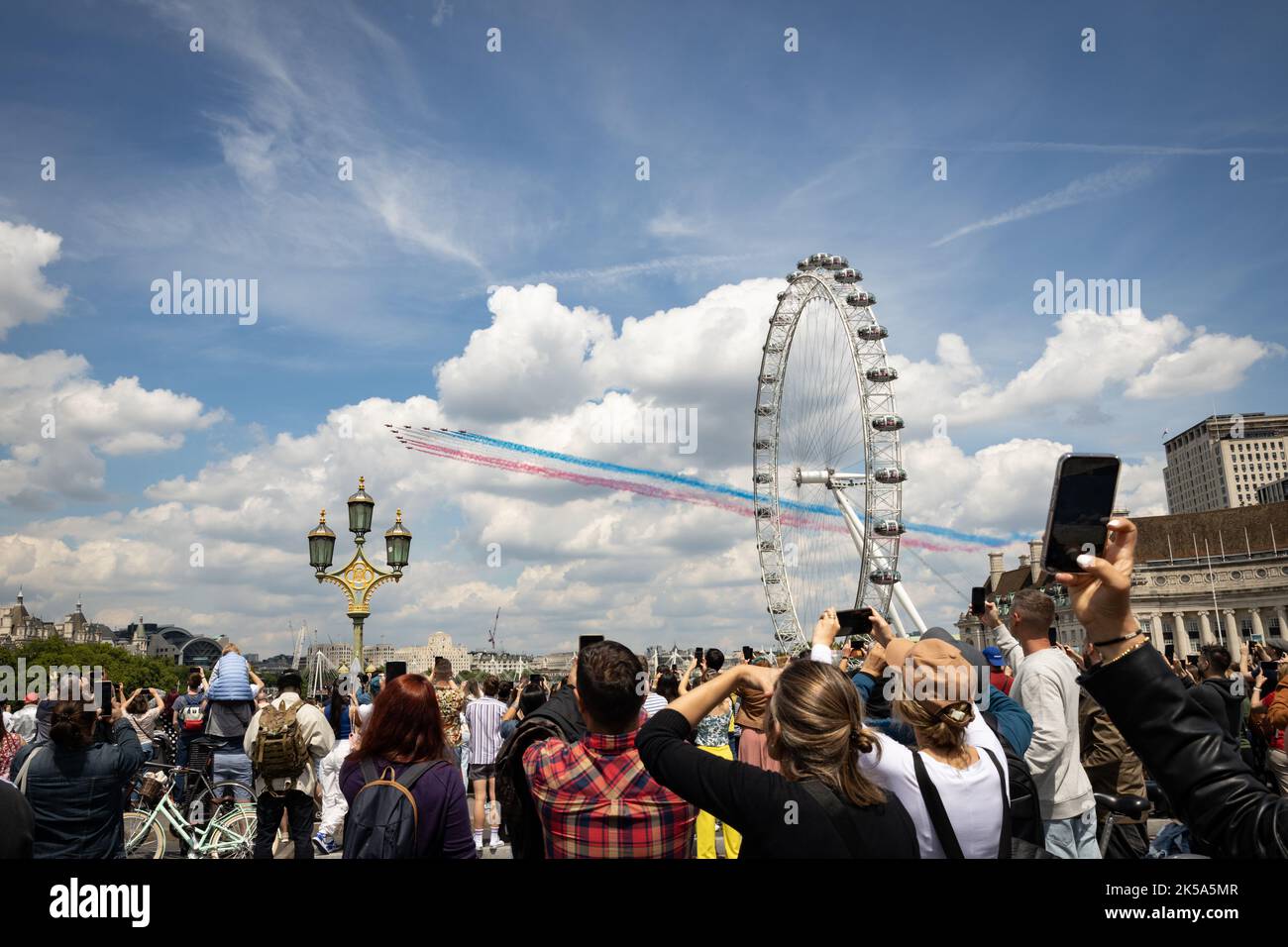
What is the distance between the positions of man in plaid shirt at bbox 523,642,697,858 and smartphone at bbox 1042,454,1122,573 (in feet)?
8.15

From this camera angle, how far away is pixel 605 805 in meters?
4.00

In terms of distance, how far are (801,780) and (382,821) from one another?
Result: 2.34m

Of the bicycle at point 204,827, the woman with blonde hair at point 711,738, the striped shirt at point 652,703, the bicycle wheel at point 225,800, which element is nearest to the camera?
the woman with blonde hair at point 711,738

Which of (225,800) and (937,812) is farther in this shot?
(225,800)

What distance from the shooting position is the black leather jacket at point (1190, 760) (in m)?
1.61

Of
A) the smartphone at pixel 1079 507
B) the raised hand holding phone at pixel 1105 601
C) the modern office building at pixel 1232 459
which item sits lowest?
the raised hand holding phone at pixel 1105 601

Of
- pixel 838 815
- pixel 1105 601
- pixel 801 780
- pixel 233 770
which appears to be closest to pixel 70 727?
pixel 233 770

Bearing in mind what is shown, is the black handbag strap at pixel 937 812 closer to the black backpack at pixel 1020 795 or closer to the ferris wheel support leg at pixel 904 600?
the black backpack at pixel 1020 795

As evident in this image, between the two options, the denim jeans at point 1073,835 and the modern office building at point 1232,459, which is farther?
the modern office building at point 1232,459

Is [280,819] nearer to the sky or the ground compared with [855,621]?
nearer to the ground

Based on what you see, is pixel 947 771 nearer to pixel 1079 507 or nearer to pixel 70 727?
pixel 1079 507

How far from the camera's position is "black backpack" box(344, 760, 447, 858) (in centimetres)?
436

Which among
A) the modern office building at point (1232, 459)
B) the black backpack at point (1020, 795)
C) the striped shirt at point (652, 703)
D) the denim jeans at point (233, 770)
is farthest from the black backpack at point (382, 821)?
the modern office building at point (1232, 459)

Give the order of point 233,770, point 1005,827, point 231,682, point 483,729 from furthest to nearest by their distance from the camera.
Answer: point 483,729 < point 231,682 < point 233,770 < point 1005,827
